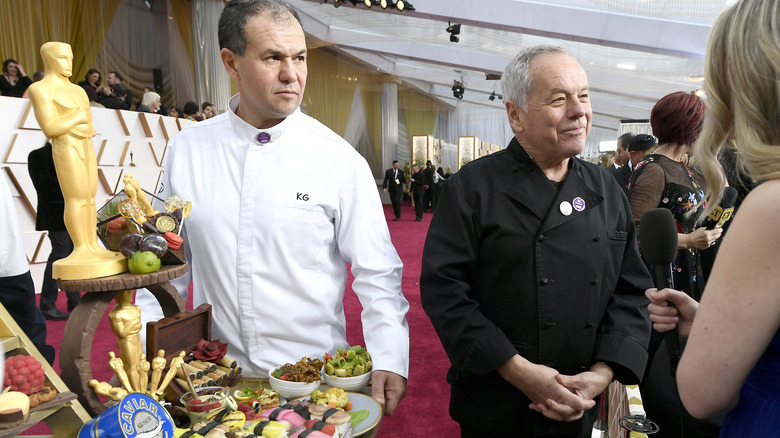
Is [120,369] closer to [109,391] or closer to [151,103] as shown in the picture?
[109,391]

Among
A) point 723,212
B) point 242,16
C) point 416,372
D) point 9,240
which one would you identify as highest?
point 242,16

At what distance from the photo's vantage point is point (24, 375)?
0.89m

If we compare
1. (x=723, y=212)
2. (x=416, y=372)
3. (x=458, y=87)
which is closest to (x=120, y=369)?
(x=723, y=212)

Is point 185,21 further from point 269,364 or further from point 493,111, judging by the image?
point 493,111

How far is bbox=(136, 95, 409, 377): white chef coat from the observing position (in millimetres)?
1399

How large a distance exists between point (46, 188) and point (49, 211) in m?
0.21

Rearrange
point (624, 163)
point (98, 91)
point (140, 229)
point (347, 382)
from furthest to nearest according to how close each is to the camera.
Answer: point (98, 91) → point (624, 163) → point (347, 382) → point (140, 229)

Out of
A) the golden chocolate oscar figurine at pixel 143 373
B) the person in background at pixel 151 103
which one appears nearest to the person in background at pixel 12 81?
the person in background at pixel 151 103

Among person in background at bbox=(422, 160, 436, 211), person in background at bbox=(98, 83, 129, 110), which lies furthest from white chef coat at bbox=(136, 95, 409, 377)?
person in background at bbox=(422, 160, 436, 211)

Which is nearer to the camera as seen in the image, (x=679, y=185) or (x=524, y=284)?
(x=524, y=284)

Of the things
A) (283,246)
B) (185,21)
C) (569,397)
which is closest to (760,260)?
(569,397)

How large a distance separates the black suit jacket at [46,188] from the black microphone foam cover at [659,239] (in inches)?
150

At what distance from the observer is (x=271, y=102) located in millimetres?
1347

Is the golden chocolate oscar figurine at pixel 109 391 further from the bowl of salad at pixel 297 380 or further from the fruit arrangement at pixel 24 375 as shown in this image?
the bowl of salad at pixel 297 380
